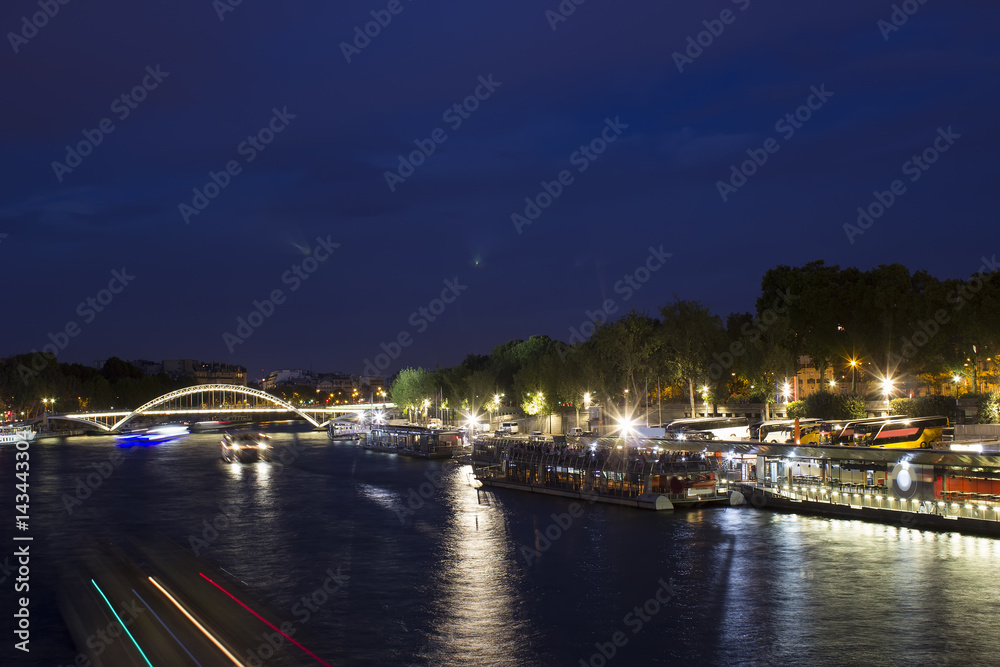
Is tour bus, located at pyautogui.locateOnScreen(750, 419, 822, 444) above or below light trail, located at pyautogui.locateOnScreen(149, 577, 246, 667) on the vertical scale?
above

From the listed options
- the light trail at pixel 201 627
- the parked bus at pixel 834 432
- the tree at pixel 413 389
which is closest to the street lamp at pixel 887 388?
the parked bus at pixel 834 432

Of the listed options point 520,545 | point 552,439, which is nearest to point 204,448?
point 552,439

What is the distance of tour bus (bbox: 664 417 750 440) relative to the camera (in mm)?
40181

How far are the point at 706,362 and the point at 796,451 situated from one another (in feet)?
72.6

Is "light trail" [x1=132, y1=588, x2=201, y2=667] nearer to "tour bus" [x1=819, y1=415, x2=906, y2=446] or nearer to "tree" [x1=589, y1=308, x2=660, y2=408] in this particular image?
"tour bus" [x1=819, y1=415, x2=906, y2=446]

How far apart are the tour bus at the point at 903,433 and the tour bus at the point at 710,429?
21.3 feet

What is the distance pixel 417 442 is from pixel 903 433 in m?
36.4

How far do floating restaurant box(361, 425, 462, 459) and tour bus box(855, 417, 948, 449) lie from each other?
2998cm

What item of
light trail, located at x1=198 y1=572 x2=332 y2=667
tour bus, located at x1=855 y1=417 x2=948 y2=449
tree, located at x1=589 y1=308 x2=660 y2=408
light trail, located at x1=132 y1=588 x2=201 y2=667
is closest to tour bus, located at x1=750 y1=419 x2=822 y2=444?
tour bus, located at x1=855 y1=417 x2=948 y2=449

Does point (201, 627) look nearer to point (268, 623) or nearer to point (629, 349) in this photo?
point (268, 623)

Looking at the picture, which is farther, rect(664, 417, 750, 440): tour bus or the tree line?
the tree line

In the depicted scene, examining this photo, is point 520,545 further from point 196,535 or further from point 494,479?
point 494,479

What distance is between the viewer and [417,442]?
6347 cm

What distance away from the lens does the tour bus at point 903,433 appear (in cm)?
3412
